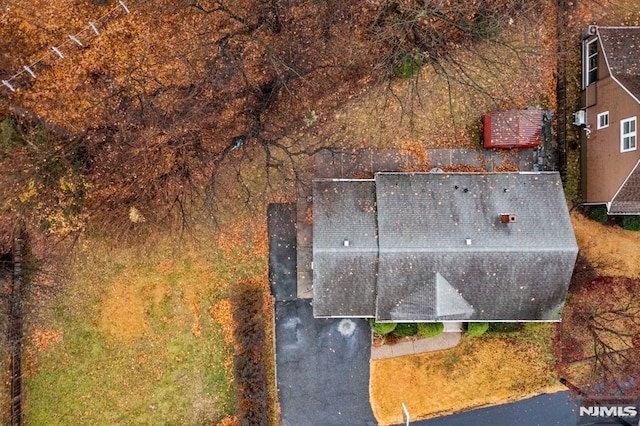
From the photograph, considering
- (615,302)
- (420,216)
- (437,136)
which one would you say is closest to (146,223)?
(420,216)

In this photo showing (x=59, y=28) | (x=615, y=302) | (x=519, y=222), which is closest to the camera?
(x=519, y=222)

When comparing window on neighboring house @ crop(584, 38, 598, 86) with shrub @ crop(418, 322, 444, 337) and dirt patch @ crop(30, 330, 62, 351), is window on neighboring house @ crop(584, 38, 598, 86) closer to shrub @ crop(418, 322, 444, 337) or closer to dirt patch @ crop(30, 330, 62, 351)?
shrub @ crop(418, 322, 444, 337)

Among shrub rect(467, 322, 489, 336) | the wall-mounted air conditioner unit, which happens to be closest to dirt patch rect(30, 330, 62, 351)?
shrub rect(467, 322, 489, 336)

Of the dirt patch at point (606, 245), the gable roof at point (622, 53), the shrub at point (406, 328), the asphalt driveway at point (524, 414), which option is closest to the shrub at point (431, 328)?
the shrub at point (406, 328)

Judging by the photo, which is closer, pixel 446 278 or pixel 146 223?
pixel 446 278

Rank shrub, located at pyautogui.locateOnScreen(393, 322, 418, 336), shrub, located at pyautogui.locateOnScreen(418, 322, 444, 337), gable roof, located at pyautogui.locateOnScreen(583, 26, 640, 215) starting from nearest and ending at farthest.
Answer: gable roof, located at pyautogui.locateOnScreen(583, 26, 640, 215)
shrub, located at pyautogui.locateOnScreen(418, 322, 444, 337)
shrub, located at pyautogui.locateOnScreen(393, 322, 418, 336)

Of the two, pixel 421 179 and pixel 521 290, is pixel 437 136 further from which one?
pixel 521 290

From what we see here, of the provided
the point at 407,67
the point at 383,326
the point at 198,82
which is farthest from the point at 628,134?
the point at 198,82
